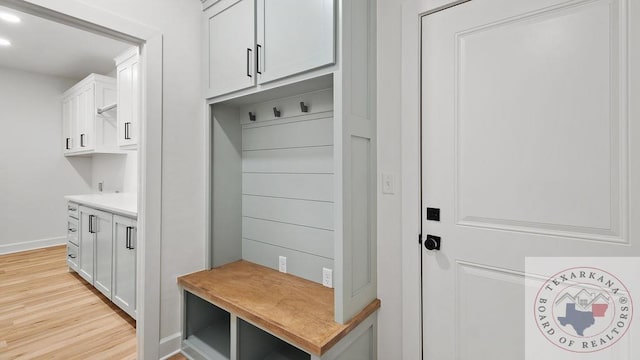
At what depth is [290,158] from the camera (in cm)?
192

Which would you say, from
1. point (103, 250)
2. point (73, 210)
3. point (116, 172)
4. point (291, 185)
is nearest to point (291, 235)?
point (291, 185)

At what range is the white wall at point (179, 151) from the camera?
180 cm

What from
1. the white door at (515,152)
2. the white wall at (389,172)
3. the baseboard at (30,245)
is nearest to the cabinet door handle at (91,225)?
the baseboard at (30,245)

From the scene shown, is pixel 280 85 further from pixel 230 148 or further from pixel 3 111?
pixel 3 111

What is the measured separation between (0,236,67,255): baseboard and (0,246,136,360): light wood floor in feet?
3.06

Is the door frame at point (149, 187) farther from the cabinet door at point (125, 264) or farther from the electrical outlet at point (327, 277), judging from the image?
the electrical outlet at point (327, 277)

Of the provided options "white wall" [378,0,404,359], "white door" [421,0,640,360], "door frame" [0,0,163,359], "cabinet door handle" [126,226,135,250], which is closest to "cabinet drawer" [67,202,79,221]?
"cabinet door handle" [126,226,135,250]

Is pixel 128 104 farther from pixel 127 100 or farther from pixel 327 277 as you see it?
pixel 327 277

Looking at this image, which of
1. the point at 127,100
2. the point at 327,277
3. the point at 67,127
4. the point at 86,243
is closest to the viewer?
the point at 327,277

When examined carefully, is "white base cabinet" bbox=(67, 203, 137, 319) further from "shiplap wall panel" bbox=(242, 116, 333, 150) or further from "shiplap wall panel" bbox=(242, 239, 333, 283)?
"shiplap wall panel" bbox=(242, 116, 333, 150)

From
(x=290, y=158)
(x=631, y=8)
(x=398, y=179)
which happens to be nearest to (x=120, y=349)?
(x=290, y=158)

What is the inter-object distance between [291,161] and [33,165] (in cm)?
505

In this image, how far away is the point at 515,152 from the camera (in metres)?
1.18

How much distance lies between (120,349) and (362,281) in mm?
1911
